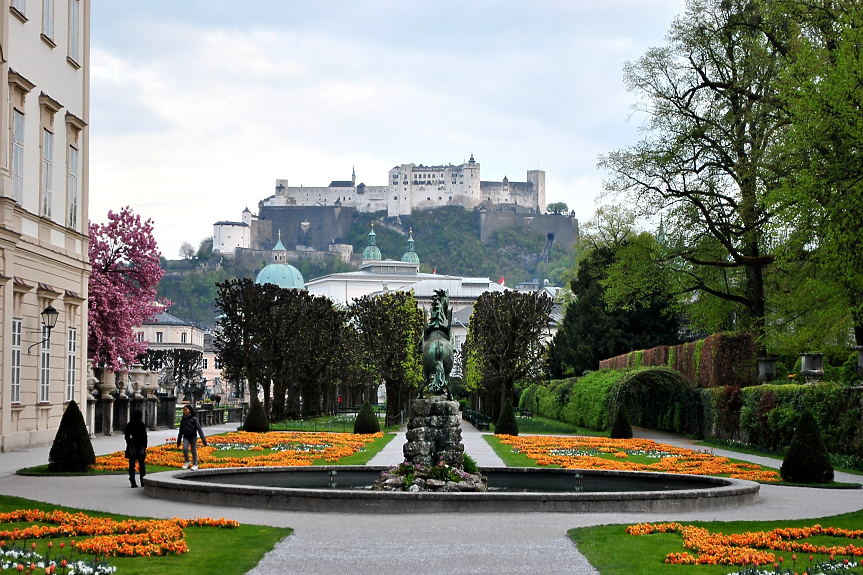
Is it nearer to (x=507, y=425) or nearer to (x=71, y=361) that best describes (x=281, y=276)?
(x=507, y=425)

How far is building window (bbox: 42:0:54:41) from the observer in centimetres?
2891

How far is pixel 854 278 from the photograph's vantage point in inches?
1080

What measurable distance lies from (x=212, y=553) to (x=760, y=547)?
623 centimetres

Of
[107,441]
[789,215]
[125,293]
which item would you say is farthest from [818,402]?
[125,293]

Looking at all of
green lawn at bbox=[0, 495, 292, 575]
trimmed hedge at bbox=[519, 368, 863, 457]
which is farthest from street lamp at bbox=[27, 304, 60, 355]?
trimmed hedge at bbox=[519, 368, 863, 457]

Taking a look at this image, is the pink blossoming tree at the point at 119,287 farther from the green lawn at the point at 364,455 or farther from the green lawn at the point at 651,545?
the green lawn at the point at 651,545

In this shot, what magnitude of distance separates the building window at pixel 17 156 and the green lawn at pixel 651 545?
19516mm

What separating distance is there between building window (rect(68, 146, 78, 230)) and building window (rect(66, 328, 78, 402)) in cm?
337

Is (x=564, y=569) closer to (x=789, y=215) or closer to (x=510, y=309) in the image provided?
(x=789, y=215)

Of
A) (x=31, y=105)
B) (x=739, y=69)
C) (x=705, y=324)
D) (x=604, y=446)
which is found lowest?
(x=604, y=446)

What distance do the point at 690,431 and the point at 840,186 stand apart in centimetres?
1697

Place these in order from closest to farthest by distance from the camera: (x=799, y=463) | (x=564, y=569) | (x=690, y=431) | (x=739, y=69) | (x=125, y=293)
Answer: (x=564, y=569), (x=799, y=463), (x=739, y=69), (x=690, y=431), (x=125, y=293)

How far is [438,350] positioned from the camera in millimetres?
17219

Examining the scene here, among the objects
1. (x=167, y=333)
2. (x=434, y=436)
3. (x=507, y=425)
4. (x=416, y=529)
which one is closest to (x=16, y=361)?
(x=434, y=436)
